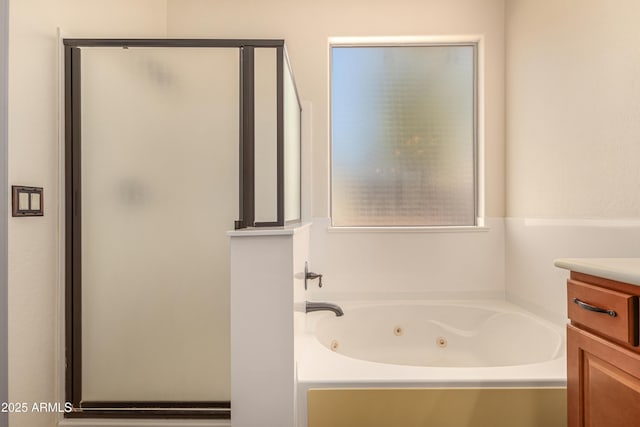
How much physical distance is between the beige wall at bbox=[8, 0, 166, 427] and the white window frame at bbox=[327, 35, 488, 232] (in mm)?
1452

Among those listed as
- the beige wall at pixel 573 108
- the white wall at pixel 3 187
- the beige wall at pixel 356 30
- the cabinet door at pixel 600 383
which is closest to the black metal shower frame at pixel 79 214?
the white wall at pixel 3 187

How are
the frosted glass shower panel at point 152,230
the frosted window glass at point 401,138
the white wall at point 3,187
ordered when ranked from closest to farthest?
the white wall at point 3,187
the frosted glass shower panel at point 152,230
the frosted window glass at point 401,138

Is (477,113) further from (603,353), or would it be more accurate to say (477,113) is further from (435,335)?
(603,353)

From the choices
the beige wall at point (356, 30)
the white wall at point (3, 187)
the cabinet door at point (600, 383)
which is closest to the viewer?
the cabinet door at point (600, 383)

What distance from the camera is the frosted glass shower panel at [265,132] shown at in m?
1.47

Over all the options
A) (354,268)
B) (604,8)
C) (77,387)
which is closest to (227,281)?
(77,387)

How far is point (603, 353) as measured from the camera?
0.97 metres

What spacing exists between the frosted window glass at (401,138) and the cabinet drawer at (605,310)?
1427mm

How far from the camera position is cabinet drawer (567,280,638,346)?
89 cm

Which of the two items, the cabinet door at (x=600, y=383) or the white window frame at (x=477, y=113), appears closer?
the cabinet door at (x=600, y=383)

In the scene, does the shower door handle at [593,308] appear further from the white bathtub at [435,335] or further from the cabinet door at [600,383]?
the white bathtub at [435,335]

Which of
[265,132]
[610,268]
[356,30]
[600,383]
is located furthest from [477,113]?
[600,383]

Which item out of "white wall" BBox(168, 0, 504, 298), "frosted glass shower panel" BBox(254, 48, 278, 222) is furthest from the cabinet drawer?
"white wall" BBox(168, 0, 504, 298)

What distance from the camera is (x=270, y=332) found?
1.26 metres
